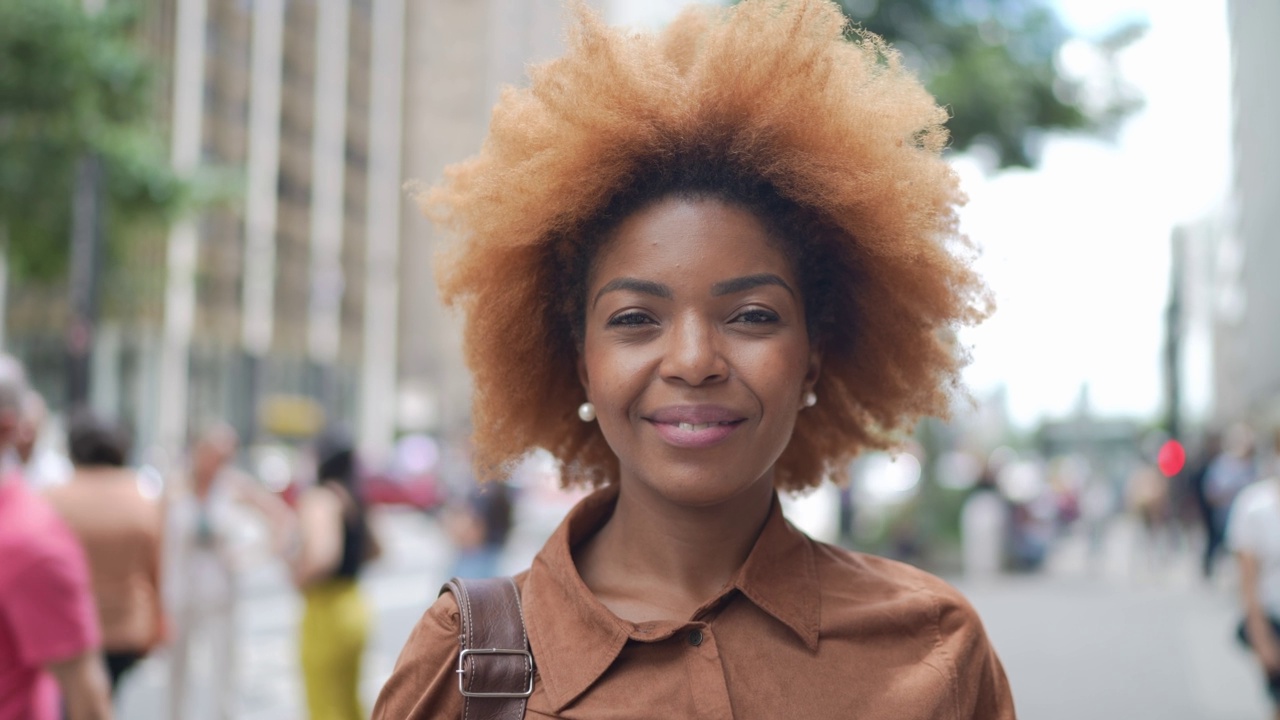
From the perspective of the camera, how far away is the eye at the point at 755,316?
6.72ft

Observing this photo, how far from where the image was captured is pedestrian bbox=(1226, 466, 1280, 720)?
18.8 ft

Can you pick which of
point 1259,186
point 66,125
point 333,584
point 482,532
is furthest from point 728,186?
point 1259,186

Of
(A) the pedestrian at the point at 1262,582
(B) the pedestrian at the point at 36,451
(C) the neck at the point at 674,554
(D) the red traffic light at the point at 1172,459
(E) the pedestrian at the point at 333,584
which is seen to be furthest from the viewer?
(D) the red traffic light at the point at 1172,459

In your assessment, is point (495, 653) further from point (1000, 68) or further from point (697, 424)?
point (1000, 68)

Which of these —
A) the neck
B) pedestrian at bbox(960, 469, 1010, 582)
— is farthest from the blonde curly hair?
pedestrian at bbox(960, 469, 1010, 582)

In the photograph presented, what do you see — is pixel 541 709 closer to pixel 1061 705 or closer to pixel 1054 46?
pixel 1061 705

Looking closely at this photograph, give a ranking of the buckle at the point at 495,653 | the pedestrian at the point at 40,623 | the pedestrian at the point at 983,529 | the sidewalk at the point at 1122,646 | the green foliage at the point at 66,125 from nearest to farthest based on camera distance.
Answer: the buckle at the point at 495,653, the pedestrian at the point at 40,623, the sidewalk at the point at 1122,646, the green foliage at the point at 66,125, the pedestrian at the point at 983,529

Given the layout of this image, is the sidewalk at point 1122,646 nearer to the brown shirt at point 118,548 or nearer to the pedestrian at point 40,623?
the brown shirt at point 118,548

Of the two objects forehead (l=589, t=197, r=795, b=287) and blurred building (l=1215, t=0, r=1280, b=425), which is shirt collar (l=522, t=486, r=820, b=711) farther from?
blurred building (l=1215, t=0, r=1280, b=425)

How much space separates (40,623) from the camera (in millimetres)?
3289

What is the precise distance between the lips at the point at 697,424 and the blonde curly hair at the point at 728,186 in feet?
1.15

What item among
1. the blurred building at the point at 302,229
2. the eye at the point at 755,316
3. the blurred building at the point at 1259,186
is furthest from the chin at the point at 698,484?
the blurred building at the point at 302,229

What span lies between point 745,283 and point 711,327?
0.32 feet

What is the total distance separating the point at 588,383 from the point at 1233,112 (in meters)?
42.1
